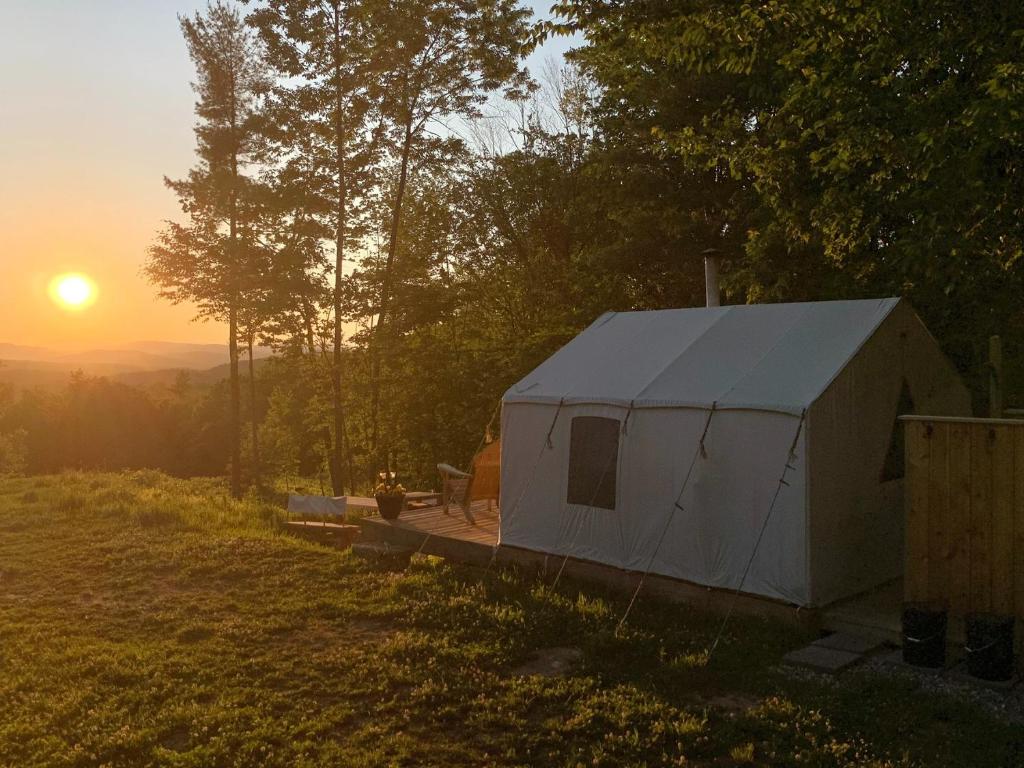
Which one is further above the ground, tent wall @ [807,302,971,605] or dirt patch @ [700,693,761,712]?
tent wall @ [807,302,971,605]

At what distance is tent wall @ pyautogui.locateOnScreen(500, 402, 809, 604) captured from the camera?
702cm

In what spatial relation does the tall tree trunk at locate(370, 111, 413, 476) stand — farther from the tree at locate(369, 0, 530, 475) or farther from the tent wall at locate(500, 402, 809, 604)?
the tent wall at locate(500, 402, 809, 604)

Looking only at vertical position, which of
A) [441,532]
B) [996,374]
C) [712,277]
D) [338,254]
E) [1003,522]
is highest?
[338,254]

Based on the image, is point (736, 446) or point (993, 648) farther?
point (736, 446)

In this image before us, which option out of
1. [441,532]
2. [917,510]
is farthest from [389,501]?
[917,510]

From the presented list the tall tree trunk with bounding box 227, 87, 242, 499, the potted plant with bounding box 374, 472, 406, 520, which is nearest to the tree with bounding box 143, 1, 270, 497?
the tall tree trunk with bounding box 227, 87, 242, 499

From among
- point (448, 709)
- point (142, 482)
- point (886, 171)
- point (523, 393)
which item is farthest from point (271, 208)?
point (448, 709)

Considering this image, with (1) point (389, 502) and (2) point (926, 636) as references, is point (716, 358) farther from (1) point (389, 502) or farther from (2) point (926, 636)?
(1) point (389, 502)

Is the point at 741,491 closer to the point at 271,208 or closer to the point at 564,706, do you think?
the point at 564,706

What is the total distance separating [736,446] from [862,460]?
118 centimetres

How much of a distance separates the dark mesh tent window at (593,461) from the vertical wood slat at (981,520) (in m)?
3.23

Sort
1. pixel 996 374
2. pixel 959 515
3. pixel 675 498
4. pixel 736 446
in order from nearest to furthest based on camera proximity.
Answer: pixel 959 515 → pixel 736 446 → pixel 675 498 → pixel 996 374

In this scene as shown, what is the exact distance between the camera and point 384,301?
20.4 m

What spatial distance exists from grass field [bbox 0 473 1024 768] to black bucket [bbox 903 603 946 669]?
15.6 inches
